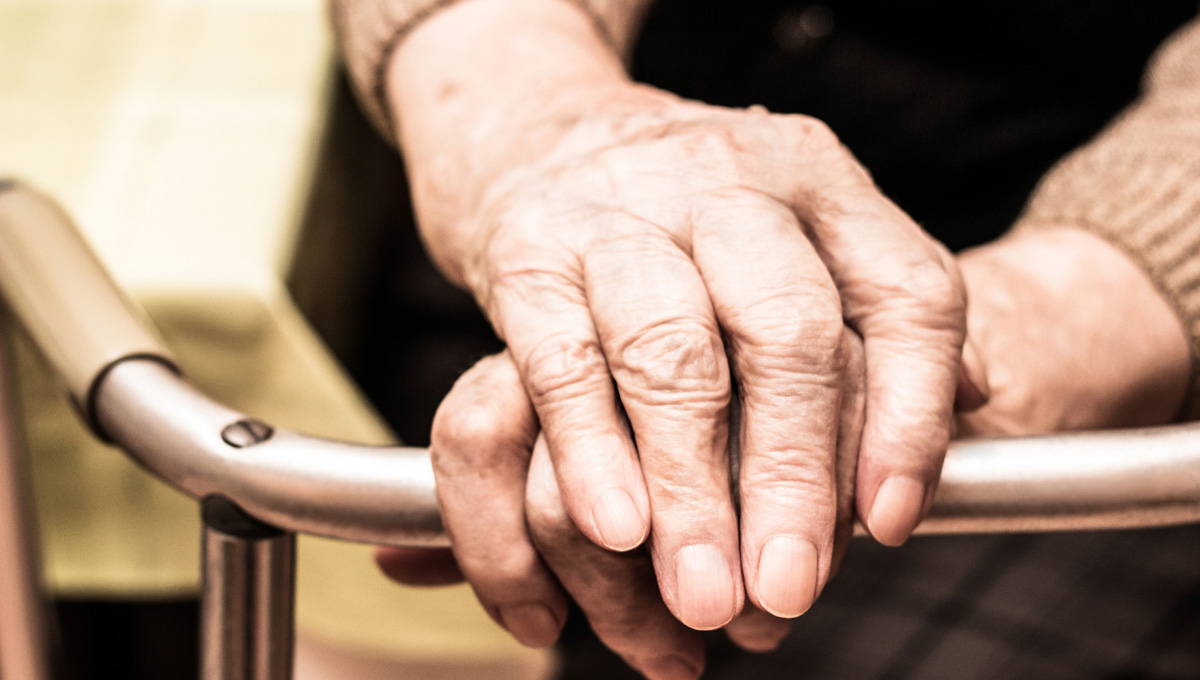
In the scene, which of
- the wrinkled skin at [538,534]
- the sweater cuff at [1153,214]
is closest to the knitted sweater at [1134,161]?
the sweater cuff at [1153,214]

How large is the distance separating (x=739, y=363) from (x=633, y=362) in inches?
1.3

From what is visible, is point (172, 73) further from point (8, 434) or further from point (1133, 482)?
point (1133, 482)

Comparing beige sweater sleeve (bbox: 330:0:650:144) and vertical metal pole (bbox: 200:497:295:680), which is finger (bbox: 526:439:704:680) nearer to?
vertical metal pole (bbox: 200:497:295:680)

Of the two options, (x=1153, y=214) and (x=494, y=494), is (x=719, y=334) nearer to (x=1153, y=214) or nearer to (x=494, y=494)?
Result: (x=494, y=494)

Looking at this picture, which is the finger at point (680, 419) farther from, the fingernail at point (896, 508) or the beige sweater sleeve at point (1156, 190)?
the beige sweater sleeve at point (1156, 190)

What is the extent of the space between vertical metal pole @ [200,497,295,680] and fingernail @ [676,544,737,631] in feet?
0.46

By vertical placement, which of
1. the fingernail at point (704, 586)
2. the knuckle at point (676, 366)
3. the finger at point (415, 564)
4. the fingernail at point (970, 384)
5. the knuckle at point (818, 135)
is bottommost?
the finger at point (415, 564)

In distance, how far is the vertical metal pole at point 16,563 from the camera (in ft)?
1.38

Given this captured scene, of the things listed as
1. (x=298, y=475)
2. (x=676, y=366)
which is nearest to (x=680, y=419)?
(x=676, y=366)

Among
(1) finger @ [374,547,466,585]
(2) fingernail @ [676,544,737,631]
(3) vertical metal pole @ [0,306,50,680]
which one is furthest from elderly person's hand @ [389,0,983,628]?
(3) vertical metal pole @ [0,306,50,680]

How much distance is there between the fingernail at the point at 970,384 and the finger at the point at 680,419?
113 millimetres

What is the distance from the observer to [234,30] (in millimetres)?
877

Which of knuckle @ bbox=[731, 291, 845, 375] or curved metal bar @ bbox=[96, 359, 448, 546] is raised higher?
knuckle @ bbox=[731, 291, 845, 375]

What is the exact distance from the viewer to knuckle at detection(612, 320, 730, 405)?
0.95 ft
